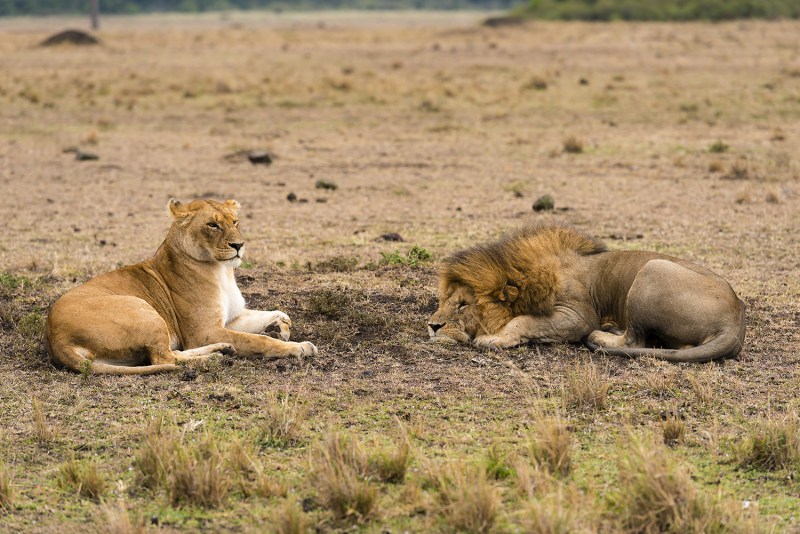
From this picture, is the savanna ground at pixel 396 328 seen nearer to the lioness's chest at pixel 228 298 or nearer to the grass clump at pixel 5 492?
the grass clump at pixel 5 492

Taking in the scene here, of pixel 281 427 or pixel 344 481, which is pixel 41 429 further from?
pixel 344 481

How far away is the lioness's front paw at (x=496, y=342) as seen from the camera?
7.12m

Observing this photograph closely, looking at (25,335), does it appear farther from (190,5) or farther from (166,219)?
(190,5)

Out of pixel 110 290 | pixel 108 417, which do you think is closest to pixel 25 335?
pixel 110 290

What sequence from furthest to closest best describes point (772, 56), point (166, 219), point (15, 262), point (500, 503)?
point (772, 56) → point (166, 219) → point (15, 262) → point (500, 503)

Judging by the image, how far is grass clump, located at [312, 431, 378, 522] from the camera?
465 cm

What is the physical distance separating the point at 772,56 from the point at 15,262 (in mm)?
30903

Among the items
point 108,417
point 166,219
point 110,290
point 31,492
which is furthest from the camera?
point 166,219

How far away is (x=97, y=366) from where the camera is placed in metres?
6.50

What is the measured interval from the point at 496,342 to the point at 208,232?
1980mm

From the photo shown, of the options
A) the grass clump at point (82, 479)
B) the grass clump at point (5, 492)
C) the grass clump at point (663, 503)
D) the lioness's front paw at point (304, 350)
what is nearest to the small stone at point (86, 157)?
the lioness's front paw at point (304, 350)

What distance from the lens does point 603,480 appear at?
501 cm

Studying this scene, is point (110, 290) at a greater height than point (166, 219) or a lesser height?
greater

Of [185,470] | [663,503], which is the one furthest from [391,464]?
[663,503]
